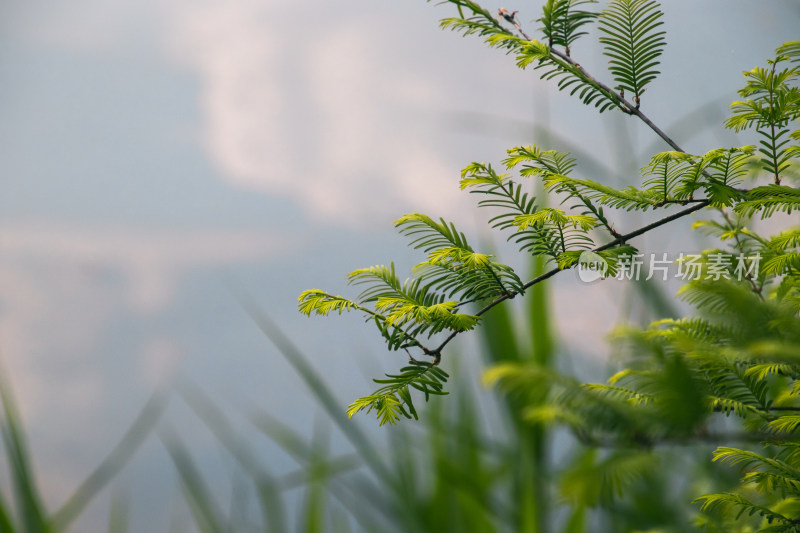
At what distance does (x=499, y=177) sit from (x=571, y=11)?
0.17m

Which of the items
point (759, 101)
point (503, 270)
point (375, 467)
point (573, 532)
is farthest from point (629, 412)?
point (375, 467)

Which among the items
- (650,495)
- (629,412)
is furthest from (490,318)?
(629,412)

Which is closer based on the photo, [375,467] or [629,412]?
[629,412]

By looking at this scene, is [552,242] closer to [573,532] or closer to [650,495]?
[573,532]

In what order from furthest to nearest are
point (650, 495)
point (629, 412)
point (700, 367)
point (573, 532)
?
point (650, 495), point (573, 532), point (700, 367), point (629, 412)

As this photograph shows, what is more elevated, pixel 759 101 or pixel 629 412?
pixel 759 101

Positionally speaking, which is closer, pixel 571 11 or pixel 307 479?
pixel 571 11

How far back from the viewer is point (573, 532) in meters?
1.04

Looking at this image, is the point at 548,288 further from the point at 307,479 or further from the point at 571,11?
the point at 571,11

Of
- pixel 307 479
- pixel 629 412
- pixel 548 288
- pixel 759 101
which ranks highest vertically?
pixel 759 101

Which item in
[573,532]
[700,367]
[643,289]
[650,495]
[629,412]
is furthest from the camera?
[643,289]

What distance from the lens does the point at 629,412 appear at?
0.30 meters

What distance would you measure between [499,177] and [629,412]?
28 cm

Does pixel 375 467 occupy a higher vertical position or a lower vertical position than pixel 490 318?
lower
